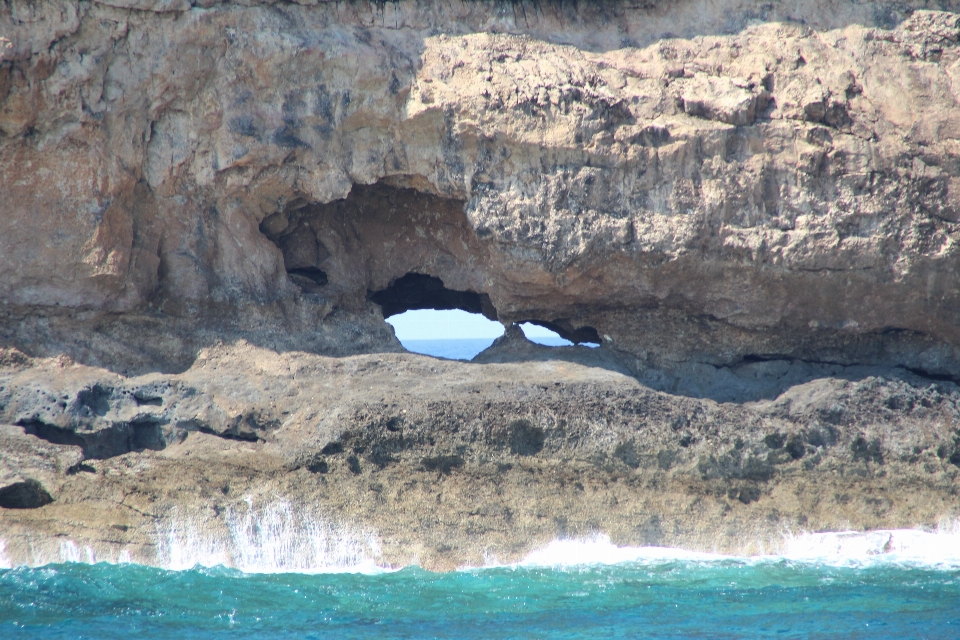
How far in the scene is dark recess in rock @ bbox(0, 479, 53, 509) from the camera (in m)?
7.75

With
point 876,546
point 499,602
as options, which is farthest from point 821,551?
point 499,602

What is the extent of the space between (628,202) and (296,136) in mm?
3192

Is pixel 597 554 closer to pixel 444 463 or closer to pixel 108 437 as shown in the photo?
pixel 444 463

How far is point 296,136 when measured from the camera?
27.7ft

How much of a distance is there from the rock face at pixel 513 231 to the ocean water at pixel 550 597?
0.31 metres

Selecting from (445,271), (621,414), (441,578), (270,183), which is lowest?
(441,578)

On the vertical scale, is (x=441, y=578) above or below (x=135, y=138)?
below

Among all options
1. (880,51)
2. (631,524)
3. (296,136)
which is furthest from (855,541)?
(296,136)

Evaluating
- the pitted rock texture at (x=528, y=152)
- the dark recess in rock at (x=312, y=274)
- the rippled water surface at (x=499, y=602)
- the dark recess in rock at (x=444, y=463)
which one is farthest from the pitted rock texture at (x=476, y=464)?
the dark recess in rock at (x=312, y=274)

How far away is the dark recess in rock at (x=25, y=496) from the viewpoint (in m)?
7.75

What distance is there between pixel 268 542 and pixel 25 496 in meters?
2.17

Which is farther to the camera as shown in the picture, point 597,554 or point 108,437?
point 108,437

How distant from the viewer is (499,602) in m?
7.08

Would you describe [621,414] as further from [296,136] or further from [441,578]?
[296,136]
